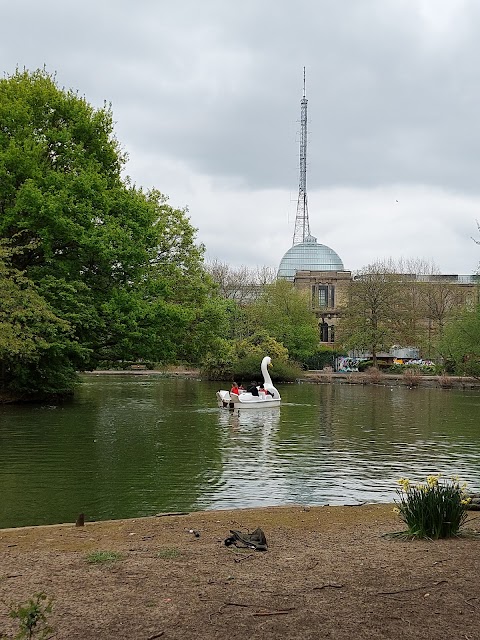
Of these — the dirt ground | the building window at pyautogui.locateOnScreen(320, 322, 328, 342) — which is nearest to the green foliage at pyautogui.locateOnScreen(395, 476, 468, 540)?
the dirt ground

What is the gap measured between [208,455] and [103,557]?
10517mm

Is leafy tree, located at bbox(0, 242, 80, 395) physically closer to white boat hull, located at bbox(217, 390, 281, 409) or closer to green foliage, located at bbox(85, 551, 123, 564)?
white boat hull, located at bbox(217, 390, 281, 409)

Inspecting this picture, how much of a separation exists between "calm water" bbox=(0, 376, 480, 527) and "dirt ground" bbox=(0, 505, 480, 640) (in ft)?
11.5

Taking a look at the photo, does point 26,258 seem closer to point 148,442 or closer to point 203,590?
point 148,442

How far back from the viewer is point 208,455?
1717 cm

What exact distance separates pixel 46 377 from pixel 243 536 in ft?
73.6

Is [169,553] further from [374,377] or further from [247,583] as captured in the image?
[374,377]

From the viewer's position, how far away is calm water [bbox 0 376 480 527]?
12.2m

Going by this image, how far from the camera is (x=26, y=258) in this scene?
28.2m

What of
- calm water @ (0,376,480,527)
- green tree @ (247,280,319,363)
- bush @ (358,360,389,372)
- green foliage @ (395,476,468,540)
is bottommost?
calm water @ (0,376,480,527)

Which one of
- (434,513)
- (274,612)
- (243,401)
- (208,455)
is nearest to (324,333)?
(243,401)

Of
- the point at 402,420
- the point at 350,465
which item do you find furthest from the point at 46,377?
the point at 350,465

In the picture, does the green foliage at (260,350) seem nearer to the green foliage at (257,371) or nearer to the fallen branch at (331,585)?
the green foliage at (257,371)

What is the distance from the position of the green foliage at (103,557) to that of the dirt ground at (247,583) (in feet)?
0.22
